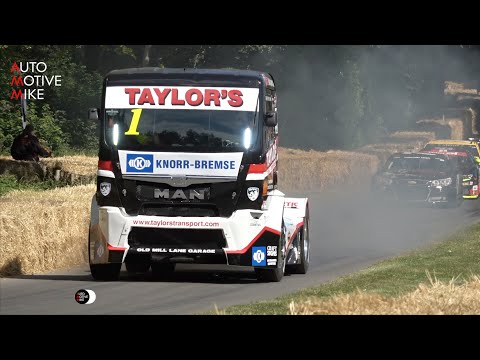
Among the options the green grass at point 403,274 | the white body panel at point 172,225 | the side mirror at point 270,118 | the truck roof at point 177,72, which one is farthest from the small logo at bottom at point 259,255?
the truck roof at point 177,72

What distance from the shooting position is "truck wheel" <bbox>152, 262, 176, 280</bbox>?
67.9 ft

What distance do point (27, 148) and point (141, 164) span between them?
1187 centimetres

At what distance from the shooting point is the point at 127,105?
63.1 ft

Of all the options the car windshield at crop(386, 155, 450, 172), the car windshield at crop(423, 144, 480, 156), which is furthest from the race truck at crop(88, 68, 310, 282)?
the car windshield at crop(423, 144, 480, 156)

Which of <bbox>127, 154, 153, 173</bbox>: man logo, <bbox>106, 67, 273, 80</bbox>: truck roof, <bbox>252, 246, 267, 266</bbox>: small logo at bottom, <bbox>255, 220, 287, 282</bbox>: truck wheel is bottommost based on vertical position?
<bbox>255, 220, 287, 282</bbox>: truck wheel

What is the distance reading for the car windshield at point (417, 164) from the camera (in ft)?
125

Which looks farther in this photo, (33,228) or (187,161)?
(33,228)

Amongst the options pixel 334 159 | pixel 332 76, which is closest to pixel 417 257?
pixel 334 159

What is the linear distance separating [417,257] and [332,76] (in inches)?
1627

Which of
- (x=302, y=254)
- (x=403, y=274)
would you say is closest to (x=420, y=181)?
(x=302, y=254)

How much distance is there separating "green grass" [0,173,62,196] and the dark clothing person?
1.60m

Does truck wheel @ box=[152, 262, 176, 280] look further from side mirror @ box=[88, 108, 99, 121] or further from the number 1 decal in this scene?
side mirror @ box=[88, 108, 99, 121]

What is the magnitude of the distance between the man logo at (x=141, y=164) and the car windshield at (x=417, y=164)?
19722mm
